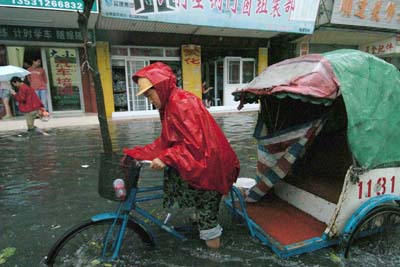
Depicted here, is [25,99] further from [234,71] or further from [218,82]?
[234,71]

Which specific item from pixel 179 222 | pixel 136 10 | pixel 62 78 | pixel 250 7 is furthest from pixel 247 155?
pixel 62 78

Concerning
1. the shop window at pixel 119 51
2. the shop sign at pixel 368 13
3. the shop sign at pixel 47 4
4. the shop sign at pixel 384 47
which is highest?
the shop sign at pixel 368 13

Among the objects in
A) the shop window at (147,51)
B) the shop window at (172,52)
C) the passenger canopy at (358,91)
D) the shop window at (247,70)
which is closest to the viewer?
the passenger canopy at (358,91)

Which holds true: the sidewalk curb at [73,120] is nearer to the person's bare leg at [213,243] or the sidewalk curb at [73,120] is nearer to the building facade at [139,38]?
the building facade at [139,38]

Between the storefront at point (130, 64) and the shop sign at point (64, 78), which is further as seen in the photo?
the storefront at point (130, 64)

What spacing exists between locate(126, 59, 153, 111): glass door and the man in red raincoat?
37.1 feet

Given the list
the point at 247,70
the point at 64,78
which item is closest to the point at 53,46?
the point at 64,78

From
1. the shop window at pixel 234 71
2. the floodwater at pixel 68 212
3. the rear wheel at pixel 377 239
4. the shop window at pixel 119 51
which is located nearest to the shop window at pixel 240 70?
the shop window at pixel 234 71

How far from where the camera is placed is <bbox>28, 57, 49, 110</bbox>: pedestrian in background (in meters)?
11.2

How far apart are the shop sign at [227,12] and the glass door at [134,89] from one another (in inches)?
114

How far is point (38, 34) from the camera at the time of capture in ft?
35.8

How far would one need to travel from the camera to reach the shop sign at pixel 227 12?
10430 mm

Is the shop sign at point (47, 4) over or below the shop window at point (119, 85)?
over

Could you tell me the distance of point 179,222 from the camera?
3.18 metres
